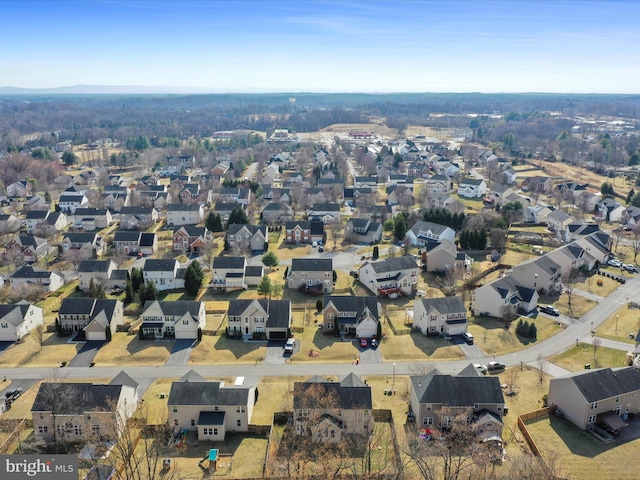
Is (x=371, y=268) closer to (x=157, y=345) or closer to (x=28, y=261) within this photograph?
(x=157, y=345)

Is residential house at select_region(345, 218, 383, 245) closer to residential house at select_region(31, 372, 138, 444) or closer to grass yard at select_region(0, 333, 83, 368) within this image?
grass yard at select_region(0, 333, 83, 368)

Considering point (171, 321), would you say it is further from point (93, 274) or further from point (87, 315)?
point (93, 274)

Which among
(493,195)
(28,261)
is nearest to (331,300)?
(28,261)

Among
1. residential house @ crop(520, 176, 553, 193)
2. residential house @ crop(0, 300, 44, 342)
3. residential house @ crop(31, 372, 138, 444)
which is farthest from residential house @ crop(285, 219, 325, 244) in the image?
residential house @ crop(520, 176, 553, 193)

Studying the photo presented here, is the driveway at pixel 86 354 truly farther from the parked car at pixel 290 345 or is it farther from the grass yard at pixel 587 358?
the grass yard at pixel 587 358

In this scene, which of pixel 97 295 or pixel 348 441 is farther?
pixel 97 295

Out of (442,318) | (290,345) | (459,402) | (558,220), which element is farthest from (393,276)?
(558,220)
